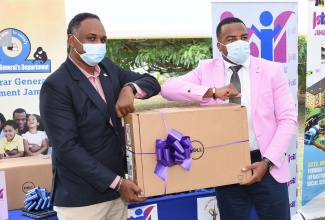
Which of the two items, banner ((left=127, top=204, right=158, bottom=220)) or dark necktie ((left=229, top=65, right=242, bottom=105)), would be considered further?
banner ((left=127, top=204, right=158, bottom=220))

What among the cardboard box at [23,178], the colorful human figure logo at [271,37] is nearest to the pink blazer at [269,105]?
the cardboard box at [23,178]

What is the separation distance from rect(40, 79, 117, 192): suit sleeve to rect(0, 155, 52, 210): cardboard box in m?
1.15

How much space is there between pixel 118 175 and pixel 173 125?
36cm

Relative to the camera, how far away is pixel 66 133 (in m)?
2.00

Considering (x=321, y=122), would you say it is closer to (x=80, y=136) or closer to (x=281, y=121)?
(x=281, y=121)

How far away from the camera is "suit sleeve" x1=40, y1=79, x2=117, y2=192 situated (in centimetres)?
200

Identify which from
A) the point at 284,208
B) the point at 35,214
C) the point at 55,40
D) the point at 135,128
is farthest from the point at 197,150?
the point at 55,40

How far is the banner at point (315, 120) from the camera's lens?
4191mm

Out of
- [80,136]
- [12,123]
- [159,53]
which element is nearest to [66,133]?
[80,136]

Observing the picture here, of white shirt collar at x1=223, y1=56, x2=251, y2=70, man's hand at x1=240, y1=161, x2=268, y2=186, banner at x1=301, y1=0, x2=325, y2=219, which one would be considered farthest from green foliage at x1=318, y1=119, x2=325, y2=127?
man's hand at x1=240, y1=161, x2=268, y2=186

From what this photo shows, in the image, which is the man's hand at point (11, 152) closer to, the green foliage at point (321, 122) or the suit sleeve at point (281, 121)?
the suit sleeve at point (281, 121)

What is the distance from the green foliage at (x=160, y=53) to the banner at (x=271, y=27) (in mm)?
1330

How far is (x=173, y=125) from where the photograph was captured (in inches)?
82.7

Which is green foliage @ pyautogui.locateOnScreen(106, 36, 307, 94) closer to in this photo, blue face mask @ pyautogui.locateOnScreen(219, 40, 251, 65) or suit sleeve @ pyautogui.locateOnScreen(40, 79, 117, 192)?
blue face mask @ pyautogui.locateOnScreen(219, 40, 251, 65)
